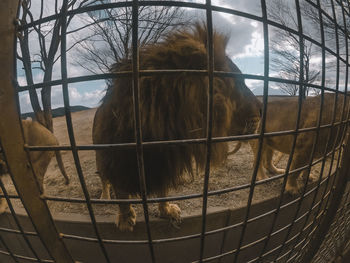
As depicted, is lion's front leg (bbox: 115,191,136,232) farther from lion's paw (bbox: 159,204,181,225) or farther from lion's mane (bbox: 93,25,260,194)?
lion's mane (bbox: 93,25,260,194)

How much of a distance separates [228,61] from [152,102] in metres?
0.52

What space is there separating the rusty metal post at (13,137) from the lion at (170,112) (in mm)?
323

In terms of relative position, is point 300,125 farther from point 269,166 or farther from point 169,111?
point 169,111

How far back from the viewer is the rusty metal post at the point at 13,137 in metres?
0.33

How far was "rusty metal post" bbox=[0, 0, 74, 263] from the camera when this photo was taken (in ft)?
1.09

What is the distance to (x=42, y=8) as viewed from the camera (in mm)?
2070

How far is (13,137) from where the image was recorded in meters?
0.36

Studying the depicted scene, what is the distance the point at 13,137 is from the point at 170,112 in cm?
53

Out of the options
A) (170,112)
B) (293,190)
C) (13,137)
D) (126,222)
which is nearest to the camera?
(13,137)

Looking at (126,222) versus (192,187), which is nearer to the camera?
(126,222)

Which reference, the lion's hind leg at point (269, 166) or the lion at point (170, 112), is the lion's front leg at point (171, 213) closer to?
the lion at point (170, 112)

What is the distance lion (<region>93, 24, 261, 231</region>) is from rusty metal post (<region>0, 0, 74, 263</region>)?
1.06 ft

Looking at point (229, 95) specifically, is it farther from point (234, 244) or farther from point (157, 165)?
point (234, 244)

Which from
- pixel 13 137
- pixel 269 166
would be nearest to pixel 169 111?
pixel 13 137
